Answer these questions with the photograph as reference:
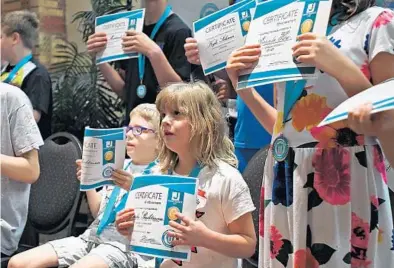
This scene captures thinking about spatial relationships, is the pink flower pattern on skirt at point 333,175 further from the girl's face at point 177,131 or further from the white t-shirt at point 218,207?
the girl's face at point 177,131

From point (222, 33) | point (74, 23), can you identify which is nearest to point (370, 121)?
point (222, 33)

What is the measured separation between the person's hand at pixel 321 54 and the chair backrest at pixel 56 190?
184 cm

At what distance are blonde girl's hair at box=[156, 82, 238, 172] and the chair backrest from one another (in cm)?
107

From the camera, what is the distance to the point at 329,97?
157 cm

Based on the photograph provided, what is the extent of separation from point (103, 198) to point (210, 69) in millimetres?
752

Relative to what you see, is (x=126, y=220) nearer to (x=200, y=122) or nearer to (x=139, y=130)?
(x=200, y=122)

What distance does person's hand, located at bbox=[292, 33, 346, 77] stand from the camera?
1449mm

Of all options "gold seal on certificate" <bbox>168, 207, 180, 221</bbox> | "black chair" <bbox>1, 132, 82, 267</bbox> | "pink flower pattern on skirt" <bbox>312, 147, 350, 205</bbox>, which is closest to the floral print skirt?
"pink flower pattern on skirt" <bbox>312, 147, 350, 205</bbox>

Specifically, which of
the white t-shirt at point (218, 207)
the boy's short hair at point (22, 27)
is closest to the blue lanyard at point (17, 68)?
the boy's short hair at point (22, 27)

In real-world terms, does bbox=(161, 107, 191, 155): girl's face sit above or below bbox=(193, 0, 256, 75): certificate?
below

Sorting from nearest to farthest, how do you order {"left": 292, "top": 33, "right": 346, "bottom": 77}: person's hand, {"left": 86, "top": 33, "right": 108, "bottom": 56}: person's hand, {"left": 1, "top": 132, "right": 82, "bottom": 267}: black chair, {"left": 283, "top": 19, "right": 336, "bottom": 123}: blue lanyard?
{"left": 292, "top": 33, "right": 346, "bottom": 77}: person's hand
{"left": 283, "top": 19, "right": 336, "bottom": 123}: blue lanyard
{"left": 86, "top": 33, "right": 108, "bottom": 56}: person's hand
{"left": 1, "top": 132, "right": 82, "bottom": 267}: black chair

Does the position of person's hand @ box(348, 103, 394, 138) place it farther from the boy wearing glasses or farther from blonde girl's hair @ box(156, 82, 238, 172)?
the boy wearing glasses

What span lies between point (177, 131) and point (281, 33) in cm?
59

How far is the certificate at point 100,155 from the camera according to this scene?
2.13 m
